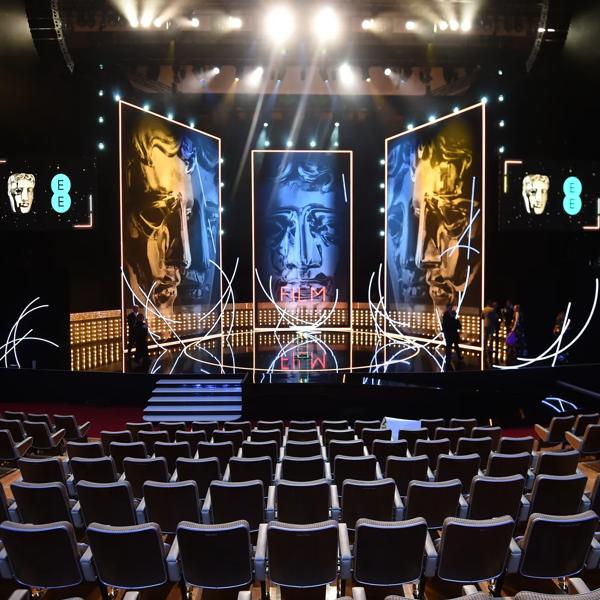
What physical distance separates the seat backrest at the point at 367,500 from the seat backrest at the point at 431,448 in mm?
1767

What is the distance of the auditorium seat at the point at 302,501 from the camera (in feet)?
14.4

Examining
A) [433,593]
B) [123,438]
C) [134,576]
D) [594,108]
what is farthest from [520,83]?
[134,576]

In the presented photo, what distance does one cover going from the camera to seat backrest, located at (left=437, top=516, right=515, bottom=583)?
357 centimetres

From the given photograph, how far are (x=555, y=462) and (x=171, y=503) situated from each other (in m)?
3.47

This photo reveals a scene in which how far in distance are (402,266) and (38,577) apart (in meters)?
18.0

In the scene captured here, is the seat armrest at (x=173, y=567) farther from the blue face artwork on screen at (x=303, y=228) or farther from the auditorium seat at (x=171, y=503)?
the blue face artwork on screen at (x=303, y=228)

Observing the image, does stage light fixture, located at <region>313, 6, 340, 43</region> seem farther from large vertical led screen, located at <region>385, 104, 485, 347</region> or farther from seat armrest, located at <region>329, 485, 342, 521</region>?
seat armrest, located at <region>329, 485, 342, 521</region>

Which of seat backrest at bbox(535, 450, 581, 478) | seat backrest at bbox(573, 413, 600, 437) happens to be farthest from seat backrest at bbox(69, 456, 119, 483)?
seat backrest at bbox(573, 413, 600, 437)

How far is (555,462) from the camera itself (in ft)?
18.1

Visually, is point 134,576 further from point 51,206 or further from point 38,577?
point 51,206

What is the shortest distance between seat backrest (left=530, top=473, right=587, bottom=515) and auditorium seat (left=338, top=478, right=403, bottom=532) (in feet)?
3.54

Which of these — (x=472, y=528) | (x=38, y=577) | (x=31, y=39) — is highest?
(x=31, y=39)

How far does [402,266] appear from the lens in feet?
68.1

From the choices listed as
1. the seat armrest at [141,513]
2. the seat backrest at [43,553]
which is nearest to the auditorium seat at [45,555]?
the seat backrest at [43,553]
